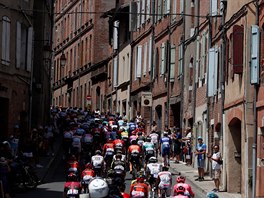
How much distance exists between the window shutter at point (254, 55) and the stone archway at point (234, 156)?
3510 millimetres

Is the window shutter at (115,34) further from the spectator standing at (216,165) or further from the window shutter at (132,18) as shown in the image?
the spectator standing at (216,165)

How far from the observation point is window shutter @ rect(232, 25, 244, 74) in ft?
98.8

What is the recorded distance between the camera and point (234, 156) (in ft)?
105

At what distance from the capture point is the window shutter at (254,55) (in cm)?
2802

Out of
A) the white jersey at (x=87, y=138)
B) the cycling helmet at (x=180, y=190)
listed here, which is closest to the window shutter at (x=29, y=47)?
the white jersey at (x=87, y=138)

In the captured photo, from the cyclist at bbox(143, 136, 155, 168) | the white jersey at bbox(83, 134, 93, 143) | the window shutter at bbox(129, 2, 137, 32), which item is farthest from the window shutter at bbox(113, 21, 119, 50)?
the cyclist at bbox(143, 136, 155, 168)

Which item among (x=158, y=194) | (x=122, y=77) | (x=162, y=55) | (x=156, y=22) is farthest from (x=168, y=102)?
(x=158, y=194)

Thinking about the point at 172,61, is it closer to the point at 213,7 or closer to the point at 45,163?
the point at 45,163

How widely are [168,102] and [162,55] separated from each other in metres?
3.26

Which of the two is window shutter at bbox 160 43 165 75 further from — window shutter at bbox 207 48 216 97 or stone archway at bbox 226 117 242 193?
stone archway at bbox 226 117 242 193

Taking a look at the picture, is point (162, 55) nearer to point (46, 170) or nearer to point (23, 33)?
point (23, 33)

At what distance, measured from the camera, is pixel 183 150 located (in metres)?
41.0

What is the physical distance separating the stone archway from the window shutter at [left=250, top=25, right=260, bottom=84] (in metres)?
3.51

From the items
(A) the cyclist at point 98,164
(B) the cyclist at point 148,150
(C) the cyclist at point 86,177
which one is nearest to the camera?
(C) the cyclist at point 86,177
